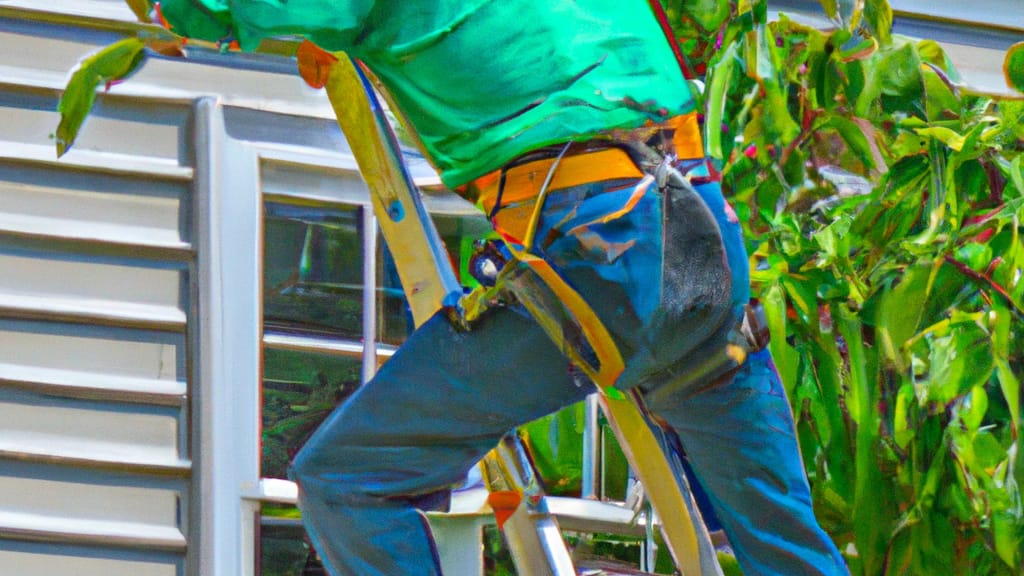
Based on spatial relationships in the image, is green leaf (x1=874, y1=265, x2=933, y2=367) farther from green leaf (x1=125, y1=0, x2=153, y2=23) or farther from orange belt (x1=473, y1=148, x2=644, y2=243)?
green leaf (x1=125, y1=0, x2=153, y2=23)

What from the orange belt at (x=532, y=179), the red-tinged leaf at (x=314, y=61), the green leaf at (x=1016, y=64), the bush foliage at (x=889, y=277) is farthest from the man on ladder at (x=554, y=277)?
the green leaf at (x=1016, y=64)

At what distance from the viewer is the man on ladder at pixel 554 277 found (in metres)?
1.31

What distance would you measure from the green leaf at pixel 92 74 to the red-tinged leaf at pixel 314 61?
0.17 m

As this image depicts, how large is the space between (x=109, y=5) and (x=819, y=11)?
113 centimetres

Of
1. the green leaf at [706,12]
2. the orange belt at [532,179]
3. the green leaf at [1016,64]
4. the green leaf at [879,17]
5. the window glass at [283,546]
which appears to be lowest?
the window glass at [283,546]

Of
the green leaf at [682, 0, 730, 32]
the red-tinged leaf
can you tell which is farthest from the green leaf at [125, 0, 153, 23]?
the green leaf at [682, 0, 730, 32]

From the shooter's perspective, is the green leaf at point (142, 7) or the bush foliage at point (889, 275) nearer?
the green leaf at point (142, 7)

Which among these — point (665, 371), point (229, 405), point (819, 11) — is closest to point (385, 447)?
point (665, 371)

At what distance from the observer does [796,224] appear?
1841 millimetres

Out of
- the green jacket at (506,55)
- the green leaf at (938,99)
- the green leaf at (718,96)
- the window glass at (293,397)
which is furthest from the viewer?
the window glass at (293,397)

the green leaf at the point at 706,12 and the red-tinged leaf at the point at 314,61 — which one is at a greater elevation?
the green leaf at the point at 706,12

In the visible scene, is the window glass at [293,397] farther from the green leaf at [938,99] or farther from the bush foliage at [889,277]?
the green leaf at [938,99]

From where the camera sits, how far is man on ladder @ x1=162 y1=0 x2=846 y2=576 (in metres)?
1.31

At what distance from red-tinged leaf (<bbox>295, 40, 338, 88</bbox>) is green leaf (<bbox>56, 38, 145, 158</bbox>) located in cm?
17
